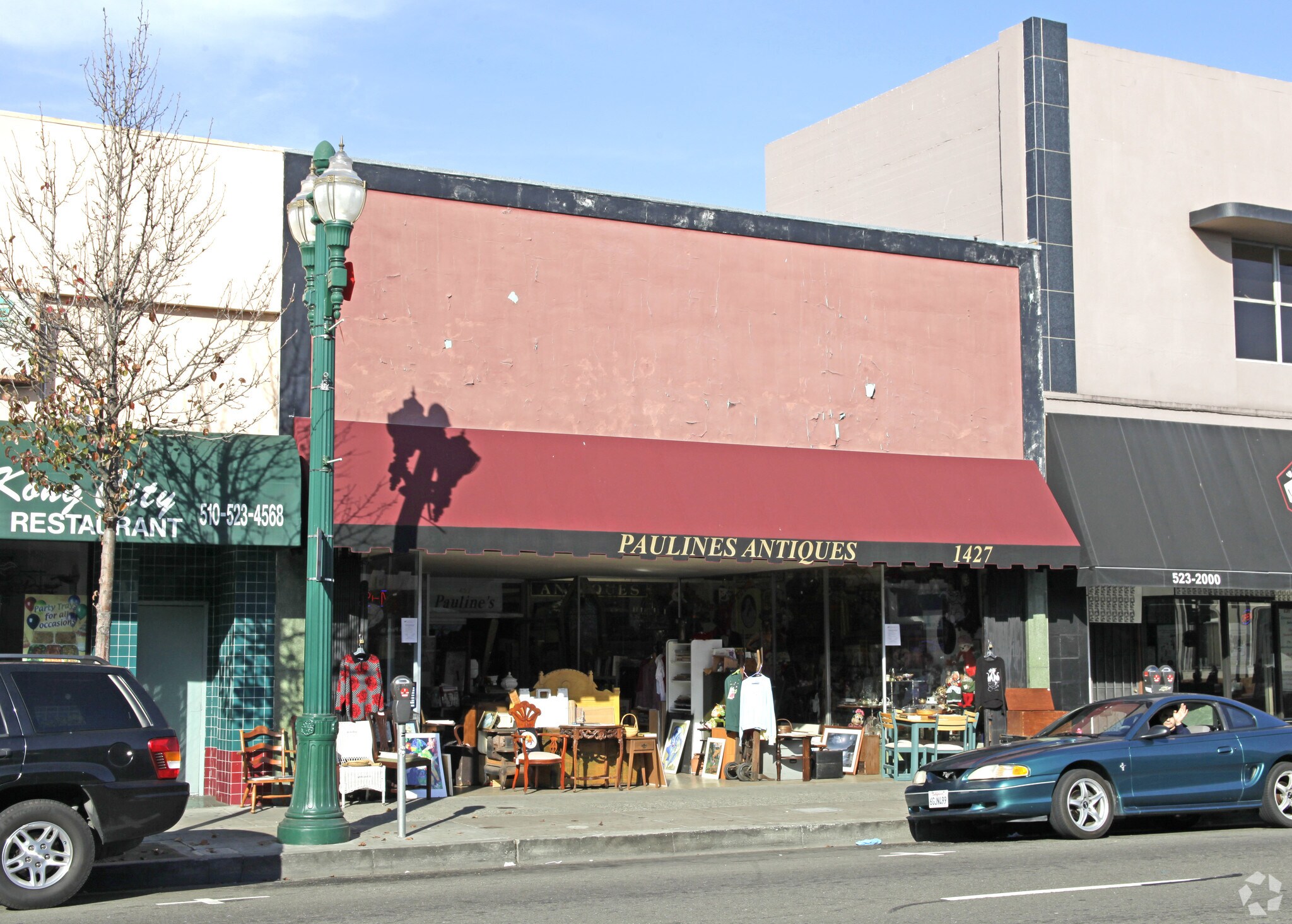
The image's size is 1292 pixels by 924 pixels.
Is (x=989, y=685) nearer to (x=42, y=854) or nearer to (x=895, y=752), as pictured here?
(x=895, y=752)

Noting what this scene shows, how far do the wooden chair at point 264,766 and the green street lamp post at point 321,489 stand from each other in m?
1.93

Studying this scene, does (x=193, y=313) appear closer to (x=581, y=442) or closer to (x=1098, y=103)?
(x=581, y=442)

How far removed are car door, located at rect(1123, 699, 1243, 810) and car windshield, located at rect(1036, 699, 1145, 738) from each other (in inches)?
8.1

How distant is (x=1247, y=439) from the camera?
20.8 metres

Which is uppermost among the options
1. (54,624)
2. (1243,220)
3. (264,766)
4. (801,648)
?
(1243,220)

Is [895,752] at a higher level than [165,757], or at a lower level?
lower

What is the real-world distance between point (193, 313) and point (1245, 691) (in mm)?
16458

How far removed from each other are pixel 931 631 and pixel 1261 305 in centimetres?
802

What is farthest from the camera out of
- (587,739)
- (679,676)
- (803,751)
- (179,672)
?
(679,676)

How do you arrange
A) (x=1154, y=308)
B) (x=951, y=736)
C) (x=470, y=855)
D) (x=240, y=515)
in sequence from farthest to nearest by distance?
1. (x=1154, y=308)
2. (x=951, y=736)
3. (x=240, y=515)
4. (x=470, y=855)

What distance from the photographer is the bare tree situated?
40.3 ft

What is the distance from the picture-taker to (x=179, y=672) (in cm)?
1543

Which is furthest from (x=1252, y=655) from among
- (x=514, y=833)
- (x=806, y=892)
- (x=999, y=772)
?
(x=806, y=892)

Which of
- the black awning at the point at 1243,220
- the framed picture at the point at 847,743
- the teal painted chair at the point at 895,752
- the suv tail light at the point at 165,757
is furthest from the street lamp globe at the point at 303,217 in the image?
the black awning at the point at 1243,220
